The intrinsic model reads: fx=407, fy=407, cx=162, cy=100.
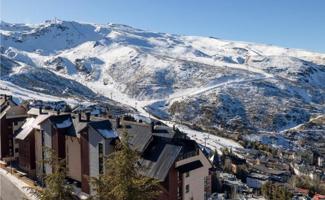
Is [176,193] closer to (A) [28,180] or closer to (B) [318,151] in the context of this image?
(A) [28,180]

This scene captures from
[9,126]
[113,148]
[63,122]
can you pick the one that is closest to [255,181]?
[63,122]

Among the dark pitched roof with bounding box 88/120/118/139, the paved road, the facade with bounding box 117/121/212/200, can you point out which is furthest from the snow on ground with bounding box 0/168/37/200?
the facade with bounding box 117/121/212/200

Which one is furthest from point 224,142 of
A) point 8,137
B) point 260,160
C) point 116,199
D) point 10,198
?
point 116,199

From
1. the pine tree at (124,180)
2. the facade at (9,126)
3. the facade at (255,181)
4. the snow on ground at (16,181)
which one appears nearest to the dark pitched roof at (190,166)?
the pine tree at (124,180)

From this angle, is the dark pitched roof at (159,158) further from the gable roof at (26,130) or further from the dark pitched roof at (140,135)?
the gable roof at (26,130)

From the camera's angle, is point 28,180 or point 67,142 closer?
point 67,142
